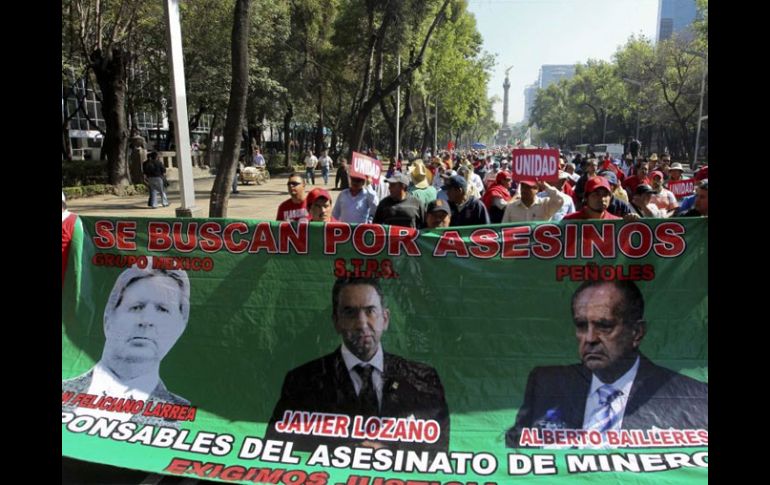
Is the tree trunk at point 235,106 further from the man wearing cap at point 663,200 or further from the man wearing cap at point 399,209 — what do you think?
the man wearing cap at point 663,200

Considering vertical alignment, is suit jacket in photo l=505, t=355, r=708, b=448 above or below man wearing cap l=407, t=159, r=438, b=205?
below

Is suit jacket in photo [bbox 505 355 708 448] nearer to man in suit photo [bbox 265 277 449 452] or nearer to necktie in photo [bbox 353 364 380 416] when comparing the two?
man in suit photo [bbox 265 277 449 452]

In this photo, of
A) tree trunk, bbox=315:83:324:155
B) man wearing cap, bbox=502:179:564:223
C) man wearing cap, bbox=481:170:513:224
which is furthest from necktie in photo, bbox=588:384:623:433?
tree trunk, bbox=315:83:324:155

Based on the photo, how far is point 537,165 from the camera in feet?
22.8

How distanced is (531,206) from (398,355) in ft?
11.0

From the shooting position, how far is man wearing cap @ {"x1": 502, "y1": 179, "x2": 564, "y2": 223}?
666 cm

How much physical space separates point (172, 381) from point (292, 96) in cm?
2989

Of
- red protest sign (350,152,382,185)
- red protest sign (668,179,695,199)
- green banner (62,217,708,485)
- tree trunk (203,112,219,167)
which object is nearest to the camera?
green banner (62,217,708,485)

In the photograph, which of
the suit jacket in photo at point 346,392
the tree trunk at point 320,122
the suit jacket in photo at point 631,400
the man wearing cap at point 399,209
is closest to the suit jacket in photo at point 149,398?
the suit jacket in photo at point 346,392

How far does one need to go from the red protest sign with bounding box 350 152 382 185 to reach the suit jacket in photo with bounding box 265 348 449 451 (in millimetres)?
3737

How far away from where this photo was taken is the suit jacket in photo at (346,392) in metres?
3.83

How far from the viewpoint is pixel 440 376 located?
391 cm

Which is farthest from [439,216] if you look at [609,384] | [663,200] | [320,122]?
[320,122]

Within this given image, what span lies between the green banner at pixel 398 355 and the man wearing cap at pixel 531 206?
2.67m
